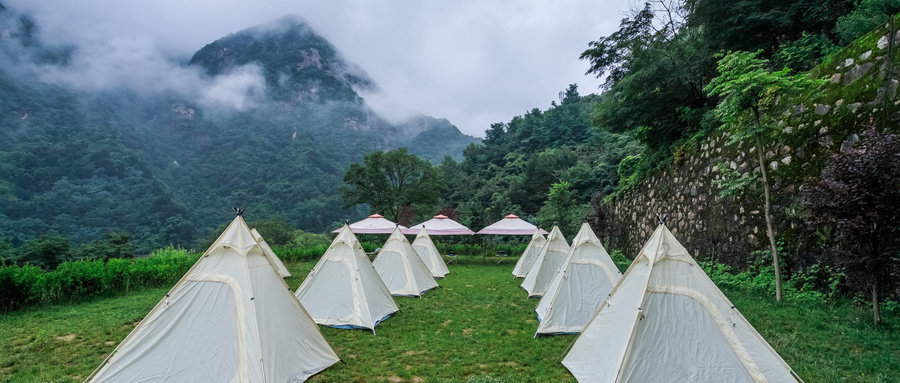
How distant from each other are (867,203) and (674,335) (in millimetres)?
2979

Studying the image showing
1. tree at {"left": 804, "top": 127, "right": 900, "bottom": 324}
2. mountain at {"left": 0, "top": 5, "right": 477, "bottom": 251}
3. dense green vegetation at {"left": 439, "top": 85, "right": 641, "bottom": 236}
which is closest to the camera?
tree at {"left": 804, "top": 127, "right": 900, "bottom": 324}

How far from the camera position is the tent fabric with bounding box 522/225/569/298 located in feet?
35.0

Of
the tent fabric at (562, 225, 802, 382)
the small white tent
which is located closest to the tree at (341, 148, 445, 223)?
the small white tent

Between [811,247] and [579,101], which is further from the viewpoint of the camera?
[579,101]

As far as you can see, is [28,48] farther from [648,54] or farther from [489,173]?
[648,54]

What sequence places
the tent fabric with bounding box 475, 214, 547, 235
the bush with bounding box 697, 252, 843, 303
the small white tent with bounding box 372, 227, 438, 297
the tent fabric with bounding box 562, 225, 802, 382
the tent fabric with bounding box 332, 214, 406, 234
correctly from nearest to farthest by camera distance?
the tent fabric with bounding box 562, 225, 802, 382 → the bush with bounding box 697, 252, 843, 303 → the small white tent with bounding box 372, 227, 438, 297 → the tent fabric with bounding box 332, 214, 406, 234 → the tent fabric with bounding box 475, 214, 547, 235

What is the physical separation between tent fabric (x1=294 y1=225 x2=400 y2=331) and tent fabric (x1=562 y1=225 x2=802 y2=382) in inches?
163

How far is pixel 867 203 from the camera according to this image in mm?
4703

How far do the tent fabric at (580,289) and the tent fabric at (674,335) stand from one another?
2.04 m

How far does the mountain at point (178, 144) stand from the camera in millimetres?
30469

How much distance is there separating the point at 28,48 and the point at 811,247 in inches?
2624

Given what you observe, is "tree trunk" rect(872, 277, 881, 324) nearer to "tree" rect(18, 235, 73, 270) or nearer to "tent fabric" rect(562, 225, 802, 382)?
"tent fabric" rect(562, 225, 802, 382)

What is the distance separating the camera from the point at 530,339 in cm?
647

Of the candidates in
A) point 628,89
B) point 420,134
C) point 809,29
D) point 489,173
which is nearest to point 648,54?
point 628,89
